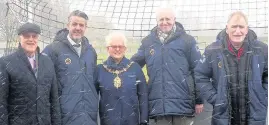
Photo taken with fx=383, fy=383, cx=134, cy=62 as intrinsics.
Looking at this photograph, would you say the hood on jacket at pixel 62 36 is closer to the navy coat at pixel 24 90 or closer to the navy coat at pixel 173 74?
the navy coat at pixel 24 90

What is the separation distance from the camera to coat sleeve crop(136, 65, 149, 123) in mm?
3498

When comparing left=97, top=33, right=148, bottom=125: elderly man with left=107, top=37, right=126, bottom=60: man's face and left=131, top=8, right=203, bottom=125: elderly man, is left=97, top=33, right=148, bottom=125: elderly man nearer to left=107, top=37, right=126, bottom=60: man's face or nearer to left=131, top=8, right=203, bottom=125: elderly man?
left=107, top=37, right=126, bottom=60: man's face

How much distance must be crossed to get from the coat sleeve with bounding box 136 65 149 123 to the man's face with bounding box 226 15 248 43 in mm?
875

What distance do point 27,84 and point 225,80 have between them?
1626 mm

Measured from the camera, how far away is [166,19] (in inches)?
142

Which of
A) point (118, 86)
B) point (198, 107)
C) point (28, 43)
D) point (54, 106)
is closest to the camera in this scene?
point (28, 43)

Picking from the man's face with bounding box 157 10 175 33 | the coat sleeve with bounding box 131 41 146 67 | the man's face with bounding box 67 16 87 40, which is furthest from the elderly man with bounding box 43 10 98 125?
the man's face with bounding box 157 10 175 33

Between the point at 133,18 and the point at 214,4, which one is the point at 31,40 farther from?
the point at 214,4

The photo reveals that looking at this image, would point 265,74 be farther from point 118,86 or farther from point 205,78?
point 118,86

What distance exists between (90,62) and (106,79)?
210mm

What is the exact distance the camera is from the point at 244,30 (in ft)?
10.6

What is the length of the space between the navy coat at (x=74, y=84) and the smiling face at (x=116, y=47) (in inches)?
8.9

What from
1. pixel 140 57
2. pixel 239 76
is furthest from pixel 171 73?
pixel 239 76

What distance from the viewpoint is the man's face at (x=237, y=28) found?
321 cm
